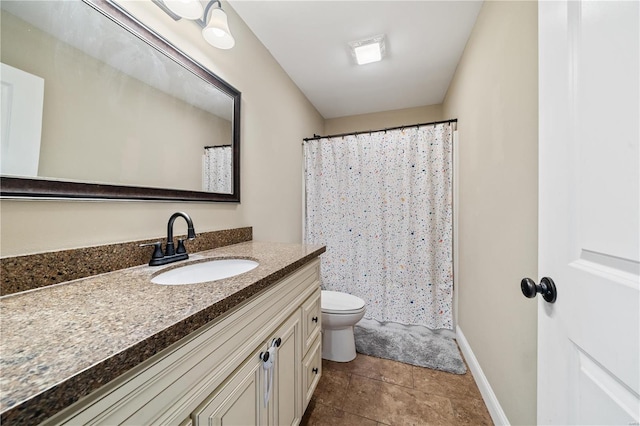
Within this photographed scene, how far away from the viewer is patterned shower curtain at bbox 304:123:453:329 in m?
1.97

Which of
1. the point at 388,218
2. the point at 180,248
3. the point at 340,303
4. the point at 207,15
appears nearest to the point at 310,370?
the point at 340,303

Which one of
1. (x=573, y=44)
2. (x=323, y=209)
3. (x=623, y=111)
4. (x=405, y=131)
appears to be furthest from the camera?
(x=323, y=209)

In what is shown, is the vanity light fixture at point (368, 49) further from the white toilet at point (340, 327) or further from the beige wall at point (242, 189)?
the white toilet at point (340, 327)

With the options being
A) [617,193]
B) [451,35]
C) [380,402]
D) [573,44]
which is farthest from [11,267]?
[451,35]

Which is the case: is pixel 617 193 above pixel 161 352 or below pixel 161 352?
above

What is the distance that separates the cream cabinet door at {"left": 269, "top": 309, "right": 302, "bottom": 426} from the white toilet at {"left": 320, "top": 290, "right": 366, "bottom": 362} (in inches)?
22.7

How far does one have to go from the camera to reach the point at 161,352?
450 millimetres

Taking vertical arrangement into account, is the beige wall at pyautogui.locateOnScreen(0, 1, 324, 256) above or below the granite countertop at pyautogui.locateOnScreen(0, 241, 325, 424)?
above

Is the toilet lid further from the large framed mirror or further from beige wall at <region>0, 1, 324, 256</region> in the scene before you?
the large framed mirror

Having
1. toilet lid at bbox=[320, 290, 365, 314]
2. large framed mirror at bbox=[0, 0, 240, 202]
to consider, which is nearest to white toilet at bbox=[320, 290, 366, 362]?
toilet lid at bbox=[320, 290, 365, 314]

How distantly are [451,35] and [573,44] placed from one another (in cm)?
146

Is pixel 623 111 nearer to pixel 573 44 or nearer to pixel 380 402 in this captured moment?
pixel 573 44

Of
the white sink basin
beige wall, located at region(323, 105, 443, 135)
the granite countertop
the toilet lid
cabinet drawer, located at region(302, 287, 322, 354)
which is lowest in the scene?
the toilet lid

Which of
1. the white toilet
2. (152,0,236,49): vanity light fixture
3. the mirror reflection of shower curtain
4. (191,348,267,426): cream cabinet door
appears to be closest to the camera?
(191,348,267,426): cream cabinet door
